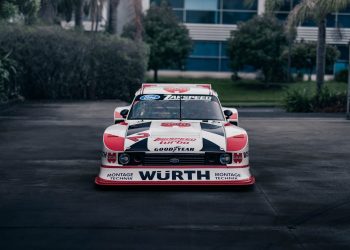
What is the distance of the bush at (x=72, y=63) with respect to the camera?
32844mm

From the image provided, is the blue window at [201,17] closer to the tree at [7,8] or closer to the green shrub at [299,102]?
the green shrub at [299,102]

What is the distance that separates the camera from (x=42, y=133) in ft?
59.1

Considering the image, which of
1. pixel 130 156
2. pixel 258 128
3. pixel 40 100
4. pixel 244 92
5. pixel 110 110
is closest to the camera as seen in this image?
pixel 130 156

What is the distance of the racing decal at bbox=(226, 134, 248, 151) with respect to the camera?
986 centimetres

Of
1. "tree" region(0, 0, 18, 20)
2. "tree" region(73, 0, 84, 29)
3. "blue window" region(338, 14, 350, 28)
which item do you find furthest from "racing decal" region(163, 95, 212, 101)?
"blue window" region(338, 14, 350, 28)

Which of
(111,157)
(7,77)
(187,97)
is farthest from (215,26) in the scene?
(111,157)

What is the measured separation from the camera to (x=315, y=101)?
27766mm

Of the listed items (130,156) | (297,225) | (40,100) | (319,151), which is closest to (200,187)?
(130,156)

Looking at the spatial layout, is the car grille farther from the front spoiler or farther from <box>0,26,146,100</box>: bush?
<box>0,26,146,100</box>: bush

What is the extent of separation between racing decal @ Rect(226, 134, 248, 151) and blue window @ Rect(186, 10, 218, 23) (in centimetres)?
5547

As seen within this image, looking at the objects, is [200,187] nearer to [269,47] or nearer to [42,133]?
[42,133]

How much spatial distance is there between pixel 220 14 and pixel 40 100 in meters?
35.0

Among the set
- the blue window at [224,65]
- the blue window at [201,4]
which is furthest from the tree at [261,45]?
the blue window at [201,4]

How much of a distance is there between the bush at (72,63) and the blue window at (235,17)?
3162cm
